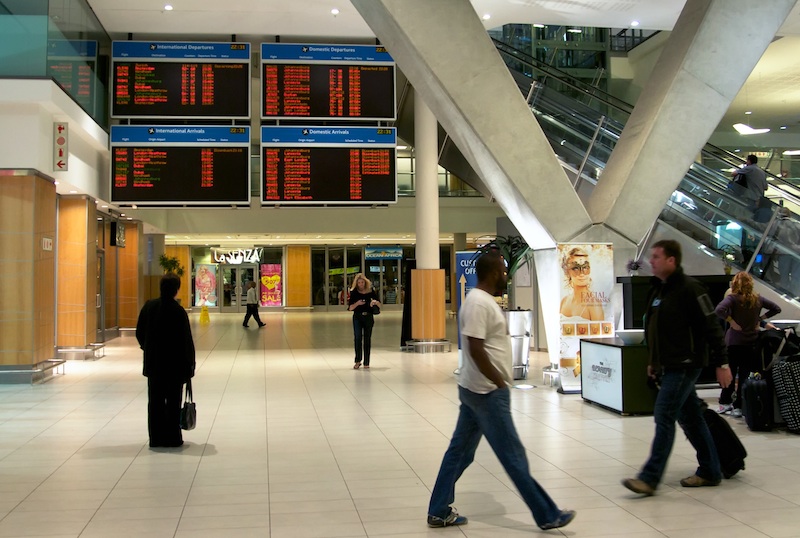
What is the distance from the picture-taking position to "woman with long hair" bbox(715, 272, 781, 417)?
698 cm

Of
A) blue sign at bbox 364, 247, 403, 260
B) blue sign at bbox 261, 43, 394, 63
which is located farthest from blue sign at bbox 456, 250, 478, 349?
blue sign at bbox 364, 247, 403, 260

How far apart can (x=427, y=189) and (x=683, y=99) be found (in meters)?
6.96

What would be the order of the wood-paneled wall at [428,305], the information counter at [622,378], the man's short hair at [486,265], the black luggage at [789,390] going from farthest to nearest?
the wood-paneled wall at [428,305], the information counter at [622,378], the black luggage at [789,390], the man's short hair at [486,265]

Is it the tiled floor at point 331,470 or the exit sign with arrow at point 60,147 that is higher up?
the exit sign with arrow at point 60,147

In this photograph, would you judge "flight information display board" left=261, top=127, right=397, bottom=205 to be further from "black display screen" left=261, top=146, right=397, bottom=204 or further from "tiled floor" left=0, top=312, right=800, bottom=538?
"tiled floor" left=0, top=312, right=800, bottom=538

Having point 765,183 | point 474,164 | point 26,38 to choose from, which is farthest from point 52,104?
point 765,183

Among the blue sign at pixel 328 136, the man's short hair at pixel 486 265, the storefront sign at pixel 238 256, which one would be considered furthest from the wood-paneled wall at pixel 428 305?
the storefront sign at pixel 238 256

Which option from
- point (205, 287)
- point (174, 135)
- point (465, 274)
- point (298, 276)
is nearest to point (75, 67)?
point (174, 135)

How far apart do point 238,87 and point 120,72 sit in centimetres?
187

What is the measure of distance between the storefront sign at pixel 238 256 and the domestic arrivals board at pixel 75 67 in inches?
855

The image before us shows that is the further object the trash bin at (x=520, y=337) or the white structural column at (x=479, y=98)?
the trash bin at (x=520, y=337)

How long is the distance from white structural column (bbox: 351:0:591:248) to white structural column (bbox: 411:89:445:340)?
19.6 ft

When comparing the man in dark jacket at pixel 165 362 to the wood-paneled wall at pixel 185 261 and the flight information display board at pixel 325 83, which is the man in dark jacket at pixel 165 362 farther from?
the wood-paneled wall at pixel 185 261

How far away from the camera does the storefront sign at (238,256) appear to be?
114ft
